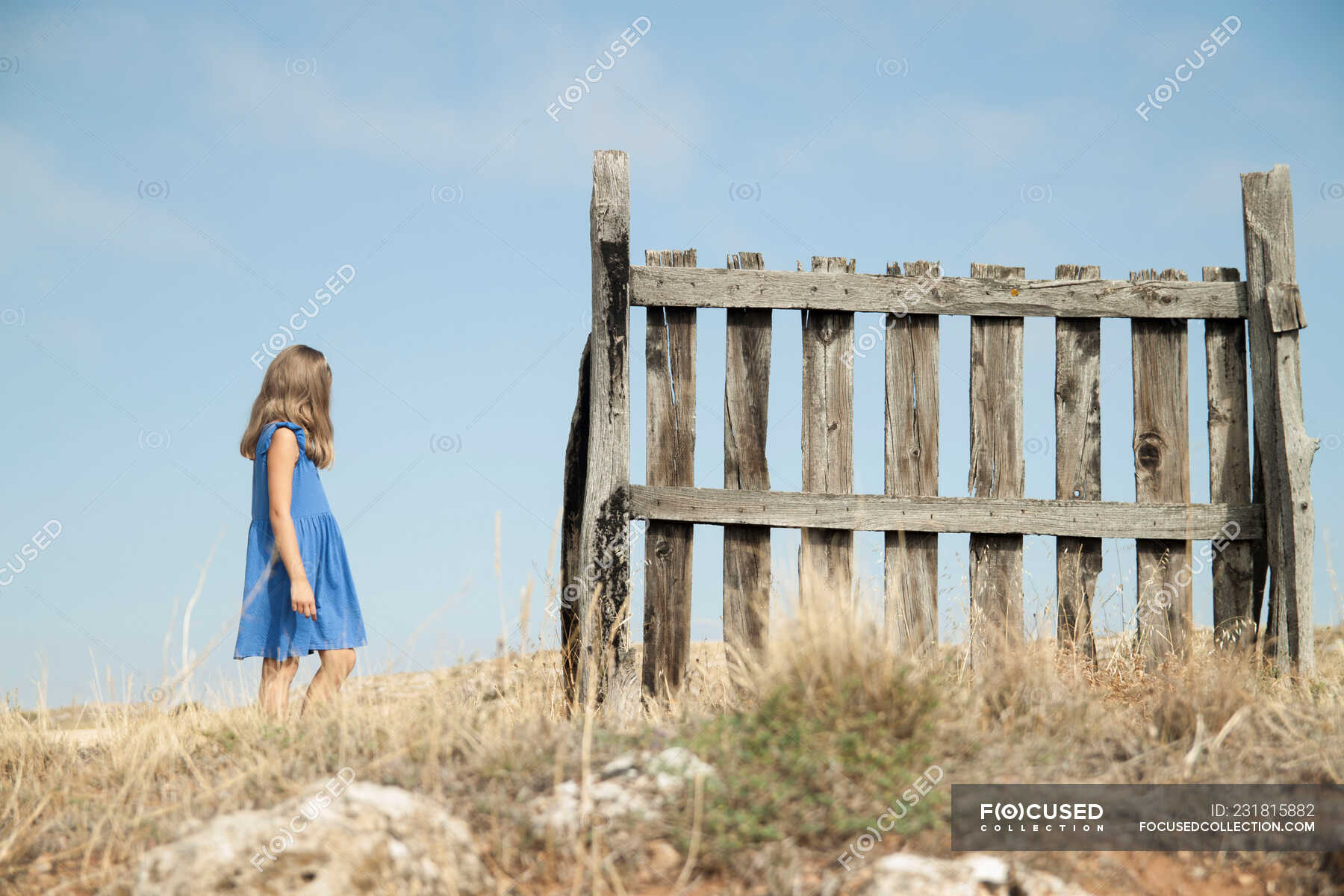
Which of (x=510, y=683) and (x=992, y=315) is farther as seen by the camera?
(x=510, y=683)

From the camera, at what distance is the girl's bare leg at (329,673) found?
15.0ft

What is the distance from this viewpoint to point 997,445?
5.45 m

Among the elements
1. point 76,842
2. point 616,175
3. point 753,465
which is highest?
point 616,175

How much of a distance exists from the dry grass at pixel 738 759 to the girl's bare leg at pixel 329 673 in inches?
13.3

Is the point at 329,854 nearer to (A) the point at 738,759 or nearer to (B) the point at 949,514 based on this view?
(A) the point at 738,759

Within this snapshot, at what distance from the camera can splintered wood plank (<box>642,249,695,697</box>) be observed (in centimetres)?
531

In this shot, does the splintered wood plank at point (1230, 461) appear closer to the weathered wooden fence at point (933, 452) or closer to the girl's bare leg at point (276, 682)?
the weathered wooden fence at point (933, 452)

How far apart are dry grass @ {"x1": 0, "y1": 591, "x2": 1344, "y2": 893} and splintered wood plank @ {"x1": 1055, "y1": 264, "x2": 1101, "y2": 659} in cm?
103

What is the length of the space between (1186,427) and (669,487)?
3138mm

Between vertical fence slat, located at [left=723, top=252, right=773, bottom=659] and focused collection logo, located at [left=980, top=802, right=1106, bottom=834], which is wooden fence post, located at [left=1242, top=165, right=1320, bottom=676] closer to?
vertical fence slat, located at [left=723, top=252, right=773, bottom=659]

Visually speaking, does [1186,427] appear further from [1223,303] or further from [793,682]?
[793,682]

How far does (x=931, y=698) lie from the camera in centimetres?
312

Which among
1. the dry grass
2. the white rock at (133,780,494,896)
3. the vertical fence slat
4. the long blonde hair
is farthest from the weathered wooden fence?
the white rock at (133,780,494,896)

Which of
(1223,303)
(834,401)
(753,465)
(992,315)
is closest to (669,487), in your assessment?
(753,465)
